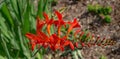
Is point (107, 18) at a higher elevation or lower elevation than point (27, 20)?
lower

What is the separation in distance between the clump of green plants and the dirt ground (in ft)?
0.18

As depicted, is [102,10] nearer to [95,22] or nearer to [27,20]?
[95,22]

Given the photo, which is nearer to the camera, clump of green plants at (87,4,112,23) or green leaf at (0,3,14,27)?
green leaf at (0,3,14,27)

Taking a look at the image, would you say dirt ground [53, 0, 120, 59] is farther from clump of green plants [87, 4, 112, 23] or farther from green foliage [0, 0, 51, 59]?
green foliage [0, 0, 51, 59]

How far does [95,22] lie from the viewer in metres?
3.56

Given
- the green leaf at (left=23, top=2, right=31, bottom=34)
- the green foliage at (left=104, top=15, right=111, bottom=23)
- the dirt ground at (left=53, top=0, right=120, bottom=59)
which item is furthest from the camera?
the green foliage at (left=104, top=15, right=111, bottom=23)

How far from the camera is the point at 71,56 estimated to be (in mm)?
3293

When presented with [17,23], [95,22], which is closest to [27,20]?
[17,23]

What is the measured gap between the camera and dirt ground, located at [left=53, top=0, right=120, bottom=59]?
3.29 metres

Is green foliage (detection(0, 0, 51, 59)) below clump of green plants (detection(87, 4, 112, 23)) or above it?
above

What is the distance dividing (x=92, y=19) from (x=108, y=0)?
0.39 meters

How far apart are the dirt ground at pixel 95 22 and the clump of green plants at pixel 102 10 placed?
0.06 meters

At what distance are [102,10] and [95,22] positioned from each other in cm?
18

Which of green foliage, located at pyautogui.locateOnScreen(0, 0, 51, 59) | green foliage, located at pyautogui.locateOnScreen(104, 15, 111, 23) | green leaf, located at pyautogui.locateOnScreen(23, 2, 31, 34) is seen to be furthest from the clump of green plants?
green leaf, located at pyautogui.locateOnScreen(23, 2, 31, 34)
